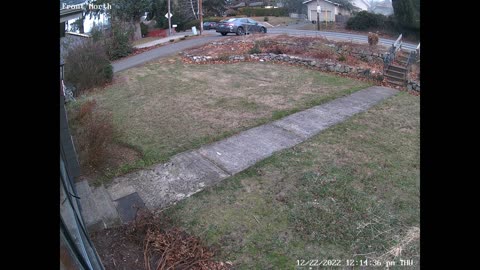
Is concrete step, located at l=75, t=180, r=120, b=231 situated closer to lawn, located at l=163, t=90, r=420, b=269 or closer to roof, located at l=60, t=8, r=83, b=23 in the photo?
lawn, located at l=163, t=90, r=420, b=269

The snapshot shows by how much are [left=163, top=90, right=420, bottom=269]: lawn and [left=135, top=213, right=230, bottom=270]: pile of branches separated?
16 centimetres

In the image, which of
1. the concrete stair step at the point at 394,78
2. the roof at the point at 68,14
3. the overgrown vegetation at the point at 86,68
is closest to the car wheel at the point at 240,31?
the overgrown vegetation at the point at 86,68

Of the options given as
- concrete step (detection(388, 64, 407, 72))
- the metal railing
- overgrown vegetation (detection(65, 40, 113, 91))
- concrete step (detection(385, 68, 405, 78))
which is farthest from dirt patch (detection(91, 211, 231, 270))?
the metal railing

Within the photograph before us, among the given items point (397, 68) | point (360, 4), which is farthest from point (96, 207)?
point (360, 4)

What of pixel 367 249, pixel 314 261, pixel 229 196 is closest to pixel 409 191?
pixel 367 249

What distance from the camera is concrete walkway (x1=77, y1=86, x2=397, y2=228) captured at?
506cm

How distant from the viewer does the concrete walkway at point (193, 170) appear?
5.06 m

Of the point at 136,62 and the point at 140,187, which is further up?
the point at 136,62

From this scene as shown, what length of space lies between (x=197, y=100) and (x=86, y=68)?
5.19 m

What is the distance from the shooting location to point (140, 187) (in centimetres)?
570

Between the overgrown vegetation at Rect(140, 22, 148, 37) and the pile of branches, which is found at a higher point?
the overgrown vegetation at Rect(140, 22, 148, 37)

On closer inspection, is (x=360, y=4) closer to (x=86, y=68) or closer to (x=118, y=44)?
(x=118, y=44)
